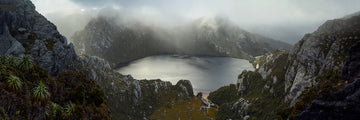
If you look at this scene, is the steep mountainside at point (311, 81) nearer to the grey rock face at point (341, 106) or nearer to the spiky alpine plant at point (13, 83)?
the grey rock face at point (341, 106)

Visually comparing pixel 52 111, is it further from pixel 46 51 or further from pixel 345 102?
pixel 46 51

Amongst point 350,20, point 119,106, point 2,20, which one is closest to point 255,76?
point 350,20

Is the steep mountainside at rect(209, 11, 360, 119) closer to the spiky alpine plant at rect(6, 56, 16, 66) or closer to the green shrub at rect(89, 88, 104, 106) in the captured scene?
the green shrub at rect(89, 88, 104, 106)

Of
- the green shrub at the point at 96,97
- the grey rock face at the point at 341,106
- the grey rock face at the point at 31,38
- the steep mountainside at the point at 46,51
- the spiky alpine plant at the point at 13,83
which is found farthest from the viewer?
the grey rock face at the point at 31,38

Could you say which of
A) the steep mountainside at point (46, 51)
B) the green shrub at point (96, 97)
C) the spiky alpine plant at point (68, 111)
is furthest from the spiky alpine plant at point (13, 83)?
the green shrub at point (96, 97)

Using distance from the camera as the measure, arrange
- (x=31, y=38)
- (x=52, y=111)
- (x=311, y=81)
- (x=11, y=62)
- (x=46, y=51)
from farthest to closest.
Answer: (x=311, y=81), (x=31, y=38), (x=46, y=51), (x=11, y=62), (x=52, y=111)

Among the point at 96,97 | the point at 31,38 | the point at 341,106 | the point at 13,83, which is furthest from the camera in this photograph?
the point at 31,38

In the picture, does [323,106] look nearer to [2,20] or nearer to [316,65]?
[316,65]

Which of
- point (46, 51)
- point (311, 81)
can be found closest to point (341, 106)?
point (311, 81)
